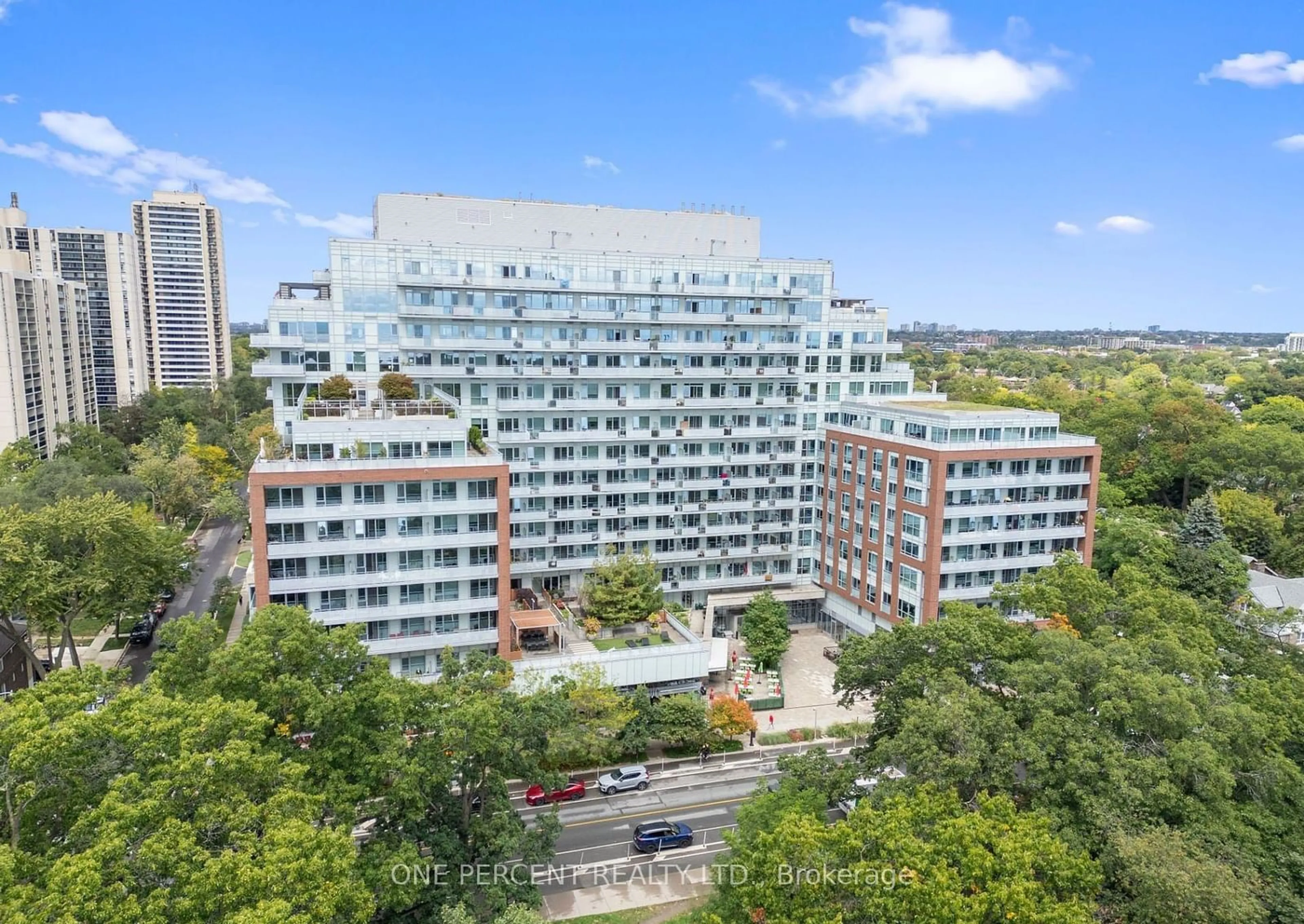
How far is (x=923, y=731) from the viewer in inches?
1191

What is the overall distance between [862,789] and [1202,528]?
161 feet

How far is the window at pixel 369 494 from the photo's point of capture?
4512 cm

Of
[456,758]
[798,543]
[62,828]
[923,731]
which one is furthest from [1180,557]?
[62,828]

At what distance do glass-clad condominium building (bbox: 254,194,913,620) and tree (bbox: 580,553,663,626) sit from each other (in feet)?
21.9

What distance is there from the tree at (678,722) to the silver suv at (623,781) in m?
2.62

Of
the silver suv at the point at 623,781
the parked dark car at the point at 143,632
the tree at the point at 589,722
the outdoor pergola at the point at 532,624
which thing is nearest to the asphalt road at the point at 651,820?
the silver suv at the point at 623,781

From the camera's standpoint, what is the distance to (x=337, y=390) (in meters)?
52.4

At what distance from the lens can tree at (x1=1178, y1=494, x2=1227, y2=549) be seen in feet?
218

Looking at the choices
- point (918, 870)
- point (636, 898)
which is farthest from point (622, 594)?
point (918, 870)

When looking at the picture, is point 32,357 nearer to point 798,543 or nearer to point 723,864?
point 798,543

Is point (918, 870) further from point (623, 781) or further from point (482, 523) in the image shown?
point (482, 523)

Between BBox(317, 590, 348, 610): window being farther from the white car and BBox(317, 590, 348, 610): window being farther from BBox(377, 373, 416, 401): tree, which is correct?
the white car

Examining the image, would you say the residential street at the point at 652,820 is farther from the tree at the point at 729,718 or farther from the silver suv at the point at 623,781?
the tree at the point at 729,718

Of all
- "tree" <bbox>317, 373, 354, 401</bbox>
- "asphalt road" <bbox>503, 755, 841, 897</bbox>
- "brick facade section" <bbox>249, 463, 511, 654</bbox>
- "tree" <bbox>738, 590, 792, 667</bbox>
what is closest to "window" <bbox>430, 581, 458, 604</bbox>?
"brick facade section" <bbox>249, 463, 511, 654</bbox>
